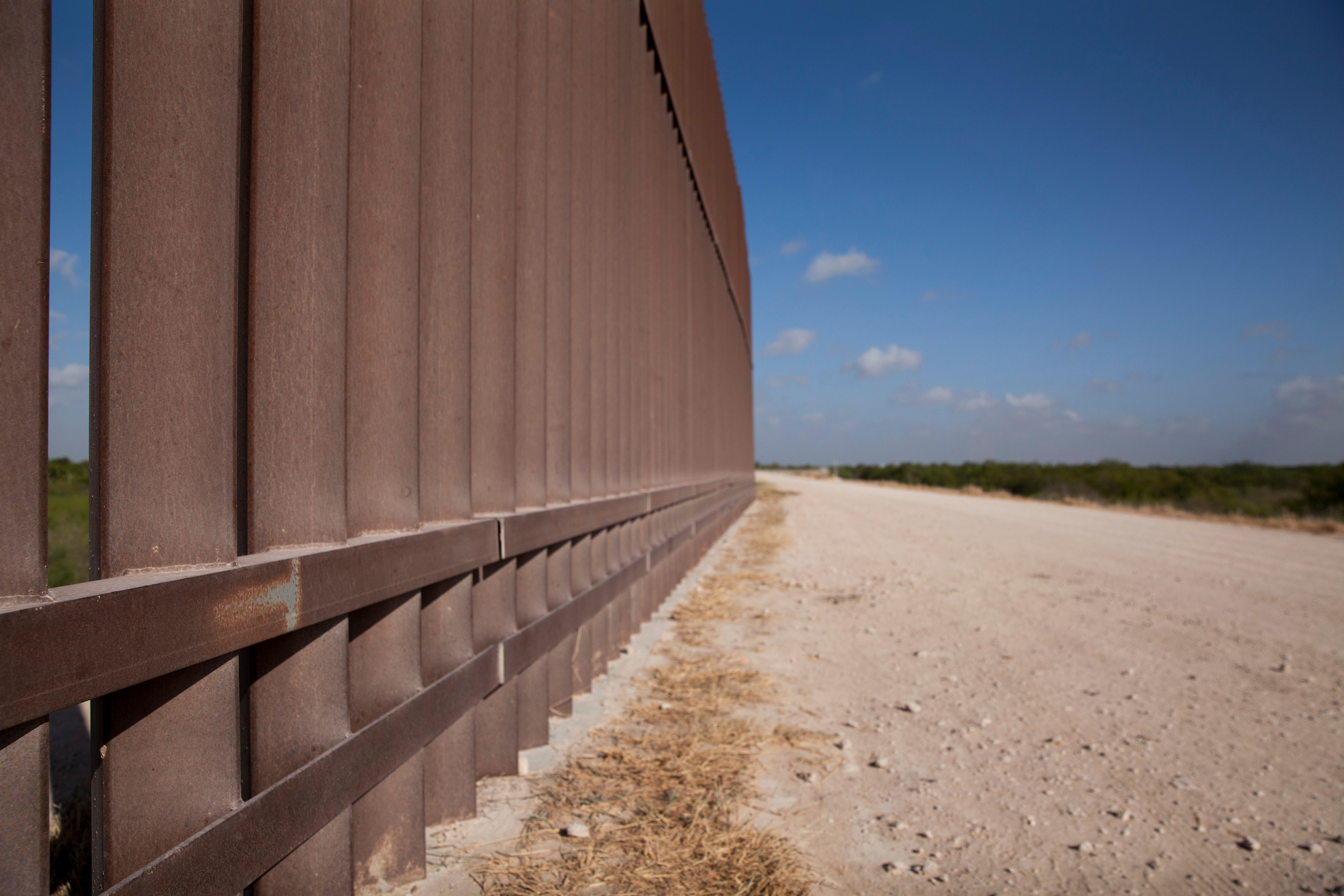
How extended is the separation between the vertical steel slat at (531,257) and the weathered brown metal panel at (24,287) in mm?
1673

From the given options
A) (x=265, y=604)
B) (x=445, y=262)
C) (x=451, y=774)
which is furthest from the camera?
(x=451, y=774)

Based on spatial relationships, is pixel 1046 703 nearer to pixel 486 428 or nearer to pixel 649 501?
pixel 649 501

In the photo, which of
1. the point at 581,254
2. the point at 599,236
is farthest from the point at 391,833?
the point at 599,236

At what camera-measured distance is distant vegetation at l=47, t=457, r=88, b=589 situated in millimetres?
3568

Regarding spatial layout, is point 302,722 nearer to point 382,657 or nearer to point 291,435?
point 382,657

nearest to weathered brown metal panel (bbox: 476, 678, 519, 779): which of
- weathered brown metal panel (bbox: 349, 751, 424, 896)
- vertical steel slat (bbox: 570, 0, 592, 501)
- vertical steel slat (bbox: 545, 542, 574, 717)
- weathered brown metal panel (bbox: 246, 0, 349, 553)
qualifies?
vertical steel slat (bbox: 545, 542, 574, 717)

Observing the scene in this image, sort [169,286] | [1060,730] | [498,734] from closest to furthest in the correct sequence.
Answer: [169,286]
[498,734]
[1060,730]

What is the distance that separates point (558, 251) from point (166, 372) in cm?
211

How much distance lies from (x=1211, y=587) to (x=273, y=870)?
28.6 ft

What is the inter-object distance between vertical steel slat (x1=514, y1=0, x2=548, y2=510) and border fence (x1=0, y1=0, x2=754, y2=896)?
2 cm

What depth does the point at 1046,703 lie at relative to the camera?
3783mm

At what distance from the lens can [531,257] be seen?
109 inches

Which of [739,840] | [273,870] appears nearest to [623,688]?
[739,840]

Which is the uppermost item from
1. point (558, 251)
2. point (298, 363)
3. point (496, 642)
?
point (558, 251)
